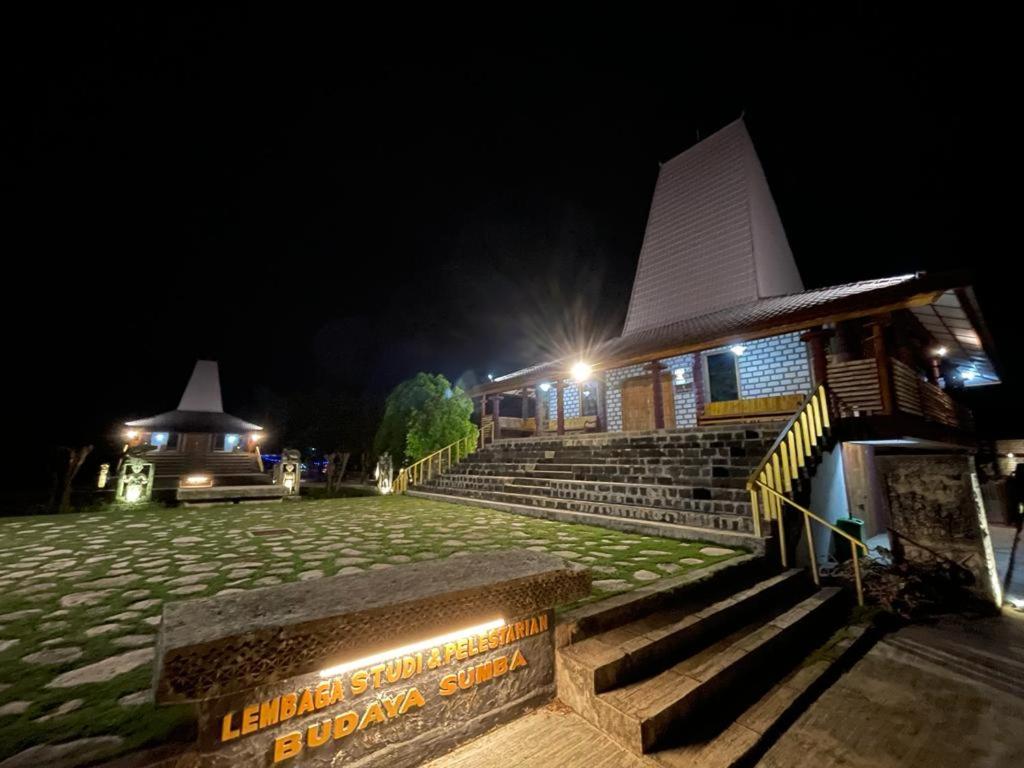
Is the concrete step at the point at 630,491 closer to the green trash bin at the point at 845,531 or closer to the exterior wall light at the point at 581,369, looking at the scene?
the green trash bin at the point at 845,531

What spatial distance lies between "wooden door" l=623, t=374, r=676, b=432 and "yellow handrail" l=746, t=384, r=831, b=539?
6.23 metres

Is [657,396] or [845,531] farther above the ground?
[657,396]

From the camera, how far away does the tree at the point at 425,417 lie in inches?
670

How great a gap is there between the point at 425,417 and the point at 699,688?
50.0 ft

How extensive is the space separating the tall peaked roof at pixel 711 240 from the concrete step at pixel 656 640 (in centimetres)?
1298

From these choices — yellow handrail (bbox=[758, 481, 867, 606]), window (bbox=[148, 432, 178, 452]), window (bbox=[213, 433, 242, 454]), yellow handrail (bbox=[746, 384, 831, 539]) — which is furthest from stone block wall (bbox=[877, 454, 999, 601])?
window (bbox=[148, 432, 178, 452])

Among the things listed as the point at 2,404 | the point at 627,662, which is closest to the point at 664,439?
the point at 627,662

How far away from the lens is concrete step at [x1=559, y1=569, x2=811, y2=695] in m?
2.68

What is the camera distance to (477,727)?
2361 millimetres

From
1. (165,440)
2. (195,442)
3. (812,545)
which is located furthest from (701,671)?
(165,440)

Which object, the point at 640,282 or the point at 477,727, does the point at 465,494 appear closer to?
the point at 477,727

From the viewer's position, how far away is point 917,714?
302 centimetres

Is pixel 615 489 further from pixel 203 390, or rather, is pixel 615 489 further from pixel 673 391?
pixel 203 390

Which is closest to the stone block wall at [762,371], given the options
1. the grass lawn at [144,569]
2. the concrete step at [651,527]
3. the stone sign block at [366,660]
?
the concrete step at [651,527]
